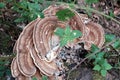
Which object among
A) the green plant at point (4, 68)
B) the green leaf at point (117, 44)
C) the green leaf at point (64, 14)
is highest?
the green leaf at point (64, 14)

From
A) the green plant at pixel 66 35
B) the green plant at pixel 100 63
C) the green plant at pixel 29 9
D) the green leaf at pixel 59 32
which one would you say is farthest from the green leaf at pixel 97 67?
the green plant at pixel 29 9

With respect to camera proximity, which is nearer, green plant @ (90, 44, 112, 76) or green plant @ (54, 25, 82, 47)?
green plant @ (54, 25, 82, 47)

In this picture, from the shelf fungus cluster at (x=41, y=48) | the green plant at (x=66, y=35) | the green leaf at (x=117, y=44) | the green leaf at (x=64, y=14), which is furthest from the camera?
the green leaf at (x=117, y=44)

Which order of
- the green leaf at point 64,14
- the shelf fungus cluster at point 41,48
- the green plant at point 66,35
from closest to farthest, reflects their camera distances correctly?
the green plant at point 66,35 < the shelf fungus cluster at point 41,48 < the green leaf at point 64,14

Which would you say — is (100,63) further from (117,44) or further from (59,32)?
(59,32)

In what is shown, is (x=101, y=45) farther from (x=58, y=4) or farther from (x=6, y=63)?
(x=6, y=63)

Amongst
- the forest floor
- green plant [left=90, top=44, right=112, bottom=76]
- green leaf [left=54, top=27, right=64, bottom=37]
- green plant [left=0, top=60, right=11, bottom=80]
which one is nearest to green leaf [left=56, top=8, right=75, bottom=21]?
green leaf [left=54, top=27, right=64, bottom=37]

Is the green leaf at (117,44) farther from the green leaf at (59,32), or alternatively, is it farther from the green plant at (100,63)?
the green leaf at (59,32)

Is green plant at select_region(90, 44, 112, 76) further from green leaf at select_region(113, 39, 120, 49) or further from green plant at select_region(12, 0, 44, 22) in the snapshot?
green plant at select_region(12, 0, 44, 22)
